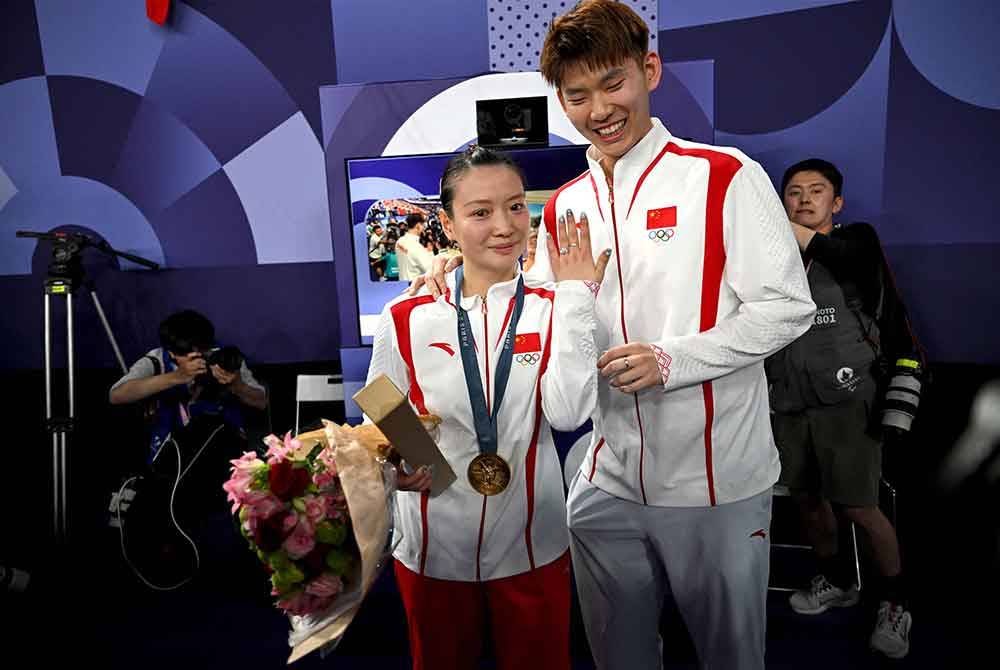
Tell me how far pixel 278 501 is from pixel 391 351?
0.54 m

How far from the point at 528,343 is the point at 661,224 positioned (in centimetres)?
38

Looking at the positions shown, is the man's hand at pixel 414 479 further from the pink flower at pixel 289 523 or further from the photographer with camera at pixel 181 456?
the photographer with camera at pixel 181 456

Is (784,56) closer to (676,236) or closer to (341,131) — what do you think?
(341,131)

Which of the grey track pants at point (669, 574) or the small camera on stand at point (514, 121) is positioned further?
the small camera on stand at point (514, 121)

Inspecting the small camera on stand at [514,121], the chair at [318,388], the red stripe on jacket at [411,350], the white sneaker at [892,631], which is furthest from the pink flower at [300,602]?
the chair at [318,388]

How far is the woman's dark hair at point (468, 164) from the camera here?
1.56m

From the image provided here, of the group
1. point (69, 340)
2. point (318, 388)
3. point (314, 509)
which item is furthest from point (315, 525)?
point (69, 340)

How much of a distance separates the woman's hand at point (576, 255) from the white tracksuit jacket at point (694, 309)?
85 millimetres

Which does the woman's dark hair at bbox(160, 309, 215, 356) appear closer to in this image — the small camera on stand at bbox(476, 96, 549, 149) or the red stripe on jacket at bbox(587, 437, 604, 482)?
the small camera on stand at bbox(476, 96, 549, 149)

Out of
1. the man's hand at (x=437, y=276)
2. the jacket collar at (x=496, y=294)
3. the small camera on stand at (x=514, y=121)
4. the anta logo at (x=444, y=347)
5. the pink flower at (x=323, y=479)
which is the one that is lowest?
the pink flower at (x=323, y=479)

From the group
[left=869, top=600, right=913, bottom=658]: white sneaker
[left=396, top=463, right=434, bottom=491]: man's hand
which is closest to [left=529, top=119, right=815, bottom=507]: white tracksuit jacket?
[left=396, top=463, right=434, bottom=491]: man's hand

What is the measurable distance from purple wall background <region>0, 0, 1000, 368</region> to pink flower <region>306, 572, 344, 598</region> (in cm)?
253

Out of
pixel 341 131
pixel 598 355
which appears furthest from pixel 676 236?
pixel 341 131

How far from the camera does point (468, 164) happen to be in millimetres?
1562
